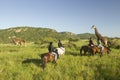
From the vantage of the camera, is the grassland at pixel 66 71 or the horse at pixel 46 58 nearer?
the grassland at pixel 66 71

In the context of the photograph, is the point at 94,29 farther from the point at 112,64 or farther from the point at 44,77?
the point at 44,77

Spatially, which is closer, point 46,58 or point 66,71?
point 66,71

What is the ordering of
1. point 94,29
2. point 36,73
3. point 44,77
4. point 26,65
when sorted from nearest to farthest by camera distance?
point 44,77 < point 36,73 < point 26,65 < point 94,29

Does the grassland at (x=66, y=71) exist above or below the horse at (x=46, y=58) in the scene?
below

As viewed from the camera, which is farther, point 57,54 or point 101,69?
point 57,54

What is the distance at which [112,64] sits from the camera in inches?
556

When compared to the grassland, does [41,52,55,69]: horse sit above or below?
above

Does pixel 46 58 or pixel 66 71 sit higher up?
pixel 46 58

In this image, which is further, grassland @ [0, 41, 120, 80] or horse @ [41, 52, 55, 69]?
horse @ [41, 52, 55, 69]

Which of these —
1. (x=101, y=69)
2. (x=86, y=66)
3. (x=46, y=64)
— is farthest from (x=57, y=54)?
(x=101, y=69)

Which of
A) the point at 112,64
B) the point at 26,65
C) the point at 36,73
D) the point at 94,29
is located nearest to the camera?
the point at 36,73

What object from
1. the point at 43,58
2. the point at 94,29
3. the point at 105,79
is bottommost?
the point at 105,79

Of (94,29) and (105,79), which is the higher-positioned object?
(94,29)

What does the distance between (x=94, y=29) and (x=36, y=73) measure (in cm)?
757
